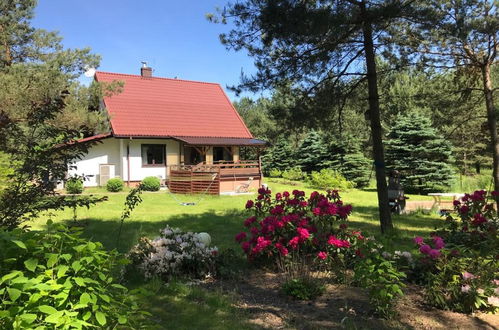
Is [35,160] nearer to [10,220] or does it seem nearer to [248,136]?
[10,220]

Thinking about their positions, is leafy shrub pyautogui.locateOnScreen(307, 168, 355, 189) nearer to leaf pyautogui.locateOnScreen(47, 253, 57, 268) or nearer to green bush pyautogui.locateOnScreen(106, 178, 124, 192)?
green bush pyautogui.locateOnScreen(106, 178, 124, 192)

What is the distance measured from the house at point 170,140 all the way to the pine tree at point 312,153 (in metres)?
8.23

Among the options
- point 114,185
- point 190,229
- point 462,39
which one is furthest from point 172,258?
point 114,185

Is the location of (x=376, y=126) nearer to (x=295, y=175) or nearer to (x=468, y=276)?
(x=468, y=276)

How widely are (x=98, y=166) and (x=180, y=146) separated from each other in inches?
183

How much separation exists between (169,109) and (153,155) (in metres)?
3.42

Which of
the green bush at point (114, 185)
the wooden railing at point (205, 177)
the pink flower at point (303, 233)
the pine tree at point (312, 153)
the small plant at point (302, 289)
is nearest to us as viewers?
the small plant at point (302, 289)

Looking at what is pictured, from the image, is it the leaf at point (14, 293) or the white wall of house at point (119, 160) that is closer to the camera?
the leaf at point (14, 293)

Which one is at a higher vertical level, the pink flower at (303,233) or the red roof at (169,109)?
the red roof at (169,109)

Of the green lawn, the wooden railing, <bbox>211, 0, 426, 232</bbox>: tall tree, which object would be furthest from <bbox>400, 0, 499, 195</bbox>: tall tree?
the wooden railing

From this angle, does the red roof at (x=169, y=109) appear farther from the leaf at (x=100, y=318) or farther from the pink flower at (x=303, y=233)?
the leaf at (x=100, y=318)

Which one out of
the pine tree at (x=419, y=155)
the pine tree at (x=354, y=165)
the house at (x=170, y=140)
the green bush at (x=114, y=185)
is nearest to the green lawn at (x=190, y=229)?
the house at (x=170, y=140)

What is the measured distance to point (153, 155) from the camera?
70.2 ft

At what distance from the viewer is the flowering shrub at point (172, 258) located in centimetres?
466
